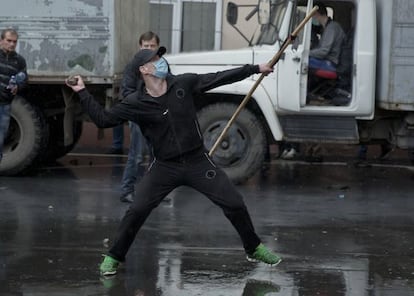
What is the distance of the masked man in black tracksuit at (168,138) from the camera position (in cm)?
669

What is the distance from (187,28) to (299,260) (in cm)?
940

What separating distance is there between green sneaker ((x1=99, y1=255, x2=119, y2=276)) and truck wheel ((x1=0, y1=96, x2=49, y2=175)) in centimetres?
471

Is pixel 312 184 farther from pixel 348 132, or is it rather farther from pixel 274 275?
pixel 274 275

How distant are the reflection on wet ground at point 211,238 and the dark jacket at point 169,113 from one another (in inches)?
39.1

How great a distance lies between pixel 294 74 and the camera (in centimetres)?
1061

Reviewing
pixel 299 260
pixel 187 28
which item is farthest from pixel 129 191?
pixel 187 28

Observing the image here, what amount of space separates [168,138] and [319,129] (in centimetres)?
443

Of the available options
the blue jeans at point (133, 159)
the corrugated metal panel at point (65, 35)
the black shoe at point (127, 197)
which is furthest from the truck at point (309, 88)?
the black shoe at point (127, 197)

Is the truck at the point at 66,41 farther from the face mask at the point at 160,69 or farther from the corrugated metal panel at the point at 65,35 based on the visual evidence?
the face mask at the point at 160,69

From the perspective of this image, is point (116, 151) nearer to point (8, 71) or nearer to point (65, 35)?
point (65, 35)

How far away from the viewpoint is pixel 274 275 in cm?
692

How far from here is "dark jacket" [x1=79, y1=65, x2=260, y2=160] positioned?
21.9ft

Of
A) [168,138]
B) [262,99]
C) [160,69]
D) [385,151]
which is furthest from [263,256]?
Result: [385,151]

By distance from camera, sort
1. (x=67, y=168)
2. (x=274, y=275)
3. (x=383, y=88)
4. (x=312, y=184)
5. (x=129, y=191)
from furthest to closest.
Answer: (x=67, y=168) < (x=312, y=184) < (x=383, y=88) < (x=129, y=191) < (x=274, y=275)
